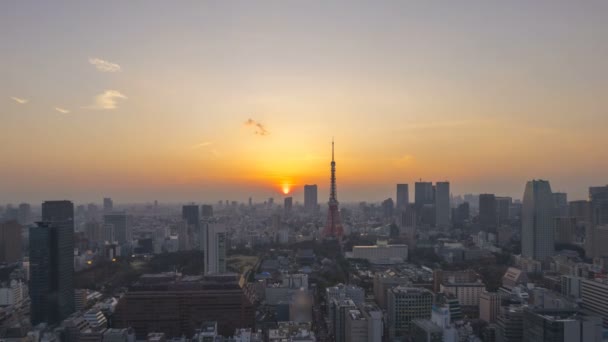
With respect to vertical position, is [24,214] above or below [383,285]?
above

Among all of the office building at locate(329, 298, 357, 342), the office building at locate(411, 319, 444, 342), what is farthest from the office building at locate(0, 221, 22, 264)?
the office building at locate(411, 319, 444, 342)

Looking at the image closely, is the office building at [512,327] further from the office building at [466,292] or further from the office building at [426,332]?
the office building at [466,292]

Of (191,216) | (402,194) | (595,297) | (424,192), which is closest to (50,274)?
(595,297)

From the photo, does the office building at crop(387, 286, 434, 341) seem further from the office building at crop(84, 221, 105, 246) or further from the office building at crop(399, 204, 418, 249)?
the office building at crop(84, 221, 105, 246)

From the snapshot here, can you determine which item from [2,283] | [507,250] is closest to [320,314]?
[2,283]

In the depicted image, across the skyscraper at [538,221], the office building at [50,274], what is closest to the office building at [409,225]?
the skyscraper at [538,221]

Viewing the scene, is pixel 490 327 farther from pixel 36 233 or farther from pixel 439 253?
pixel 439 253

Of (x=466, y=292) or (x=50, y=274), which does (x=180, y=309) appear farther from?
(x=466, y=292)
